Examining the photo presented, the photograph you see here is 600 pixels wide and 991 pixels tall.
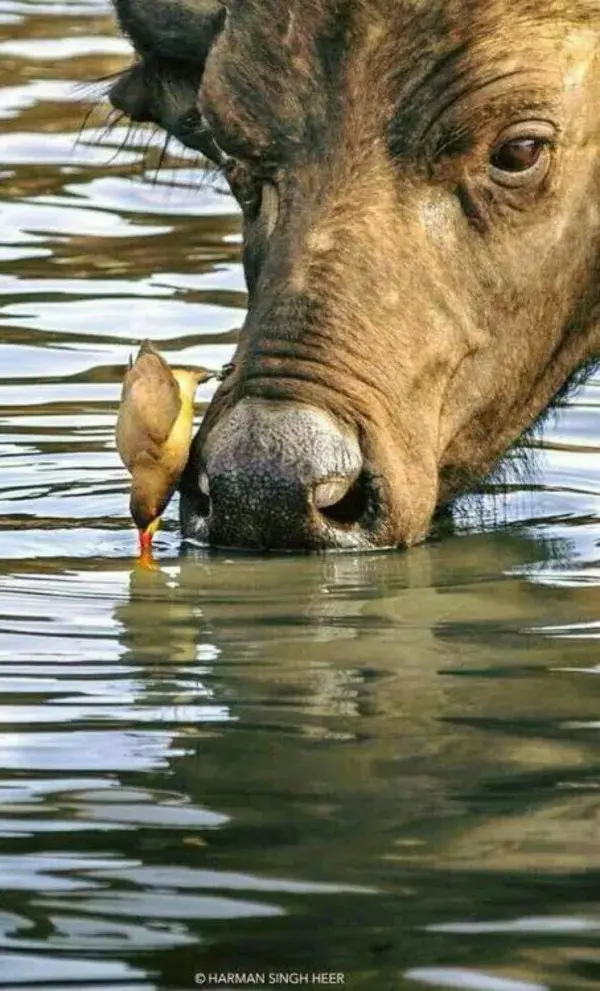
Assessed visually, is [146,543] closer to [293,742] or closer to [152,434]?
[152,434]

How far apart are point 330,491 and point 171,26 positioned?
9.28 ft

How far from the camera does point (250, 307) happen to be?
28.0 feet

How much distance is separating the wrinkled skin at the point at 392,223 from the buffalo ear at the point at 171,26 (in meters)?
0.89

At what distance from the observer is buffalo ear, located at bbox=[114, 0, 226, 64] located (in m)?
9.55

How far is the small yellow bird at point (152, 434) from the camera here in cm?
794

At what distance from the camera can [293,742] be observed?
6098 mm

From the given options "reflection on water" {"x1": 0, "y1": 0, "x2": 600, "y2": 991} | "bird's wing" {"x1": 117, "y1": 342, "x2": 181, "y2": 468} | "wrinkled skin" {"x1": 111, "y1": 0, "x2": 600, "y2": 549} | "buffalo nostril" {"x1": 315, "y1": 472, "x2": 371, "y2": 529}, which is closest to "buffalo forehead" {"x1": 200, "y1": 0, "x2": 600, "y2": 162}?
"wrinkled skin" {"x1": 111, "y1": 0, "x2": 600, "y2": 549}

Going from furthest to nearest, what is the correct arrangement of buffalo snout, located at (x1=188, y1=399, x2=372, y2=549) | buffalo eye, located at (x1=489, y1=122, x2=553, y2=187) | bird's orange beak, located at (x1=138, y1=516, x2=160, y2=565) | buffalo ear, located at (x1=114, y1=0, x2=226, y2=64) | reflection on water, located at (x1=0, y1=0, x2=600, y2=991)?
buffalo ear, located at (x1=114, y1=0, x2=226, y2=64)
buffalo eye, located at (x1=489, y1=122, x2=553, y2=187)
bird's orange beak, located at (x1=138, y1=516, x2=160, y2=565)
buffalo snout, located at (x1=188, y1=399, x2=372, y2=549)
reflection on water, located at (x1=0, y1=0, x2=600, y2=991)

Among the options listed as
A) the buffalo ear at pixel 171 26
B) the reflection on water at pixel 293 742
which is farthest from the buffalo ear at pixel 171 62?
the reflection on water at pixel 293 742

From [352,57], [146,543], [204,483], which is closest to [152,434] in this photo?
[204,483]

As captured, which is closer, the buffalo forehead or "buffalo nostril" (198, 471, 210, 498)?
"buffalo nostril" (198, 471, 210, 498)

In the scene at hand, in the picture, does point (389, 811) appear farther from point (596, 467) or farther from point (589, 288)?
point (596, 467)

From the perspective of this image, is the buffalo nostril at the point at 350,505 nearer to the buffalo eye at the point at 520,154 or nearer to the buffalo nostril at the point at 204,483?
the buffalo nostril at the point at 204,483

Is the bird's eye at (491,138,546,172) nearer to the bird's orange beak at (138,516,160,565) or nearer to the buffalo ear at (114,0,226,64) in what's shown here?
the buffalo ear at (114,0,226,64)
